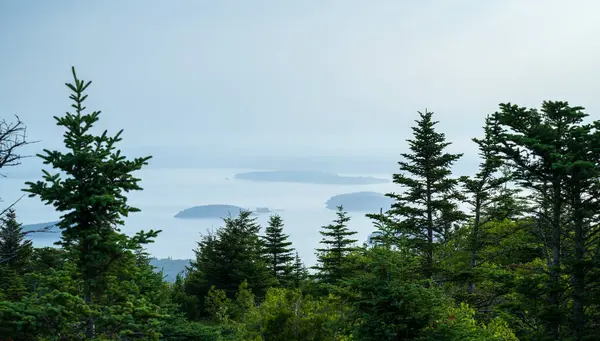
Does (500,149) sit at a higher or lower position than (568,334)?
higher

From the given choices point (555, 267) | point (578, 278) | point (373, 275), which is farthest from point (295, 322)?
point (578, 278)

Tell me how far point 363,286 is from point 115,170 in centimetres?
769

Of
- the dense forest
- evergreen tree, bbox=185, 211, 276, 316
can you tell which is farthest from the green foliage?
evergreen tree, bbox=185, 211, 276, 316

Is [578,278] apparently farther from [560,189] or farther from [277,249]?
[277,249]

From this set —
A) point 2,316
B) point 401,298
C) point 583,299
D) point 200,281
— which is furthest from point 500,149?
point 200,281

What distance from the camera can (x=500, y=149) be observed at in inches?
657

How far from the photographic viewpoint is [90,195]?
36.7 ft

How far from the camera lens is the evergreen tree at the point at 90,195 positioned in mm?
10875

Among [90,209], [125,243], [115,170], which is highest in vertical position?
[115,170]

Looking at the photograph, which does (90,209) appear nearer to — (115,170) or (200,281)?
(115,170)

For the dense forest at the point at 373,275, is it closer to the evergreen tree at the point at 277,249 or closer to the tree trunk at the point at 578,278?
the tree trunk at the point at 578,278

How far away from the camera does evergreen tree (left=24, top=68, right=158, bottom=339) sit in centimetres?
1088

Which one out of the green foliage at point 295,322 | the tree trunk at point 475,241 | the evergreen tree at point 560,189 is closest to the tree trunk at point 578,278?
the evergreen tree at point 560,189

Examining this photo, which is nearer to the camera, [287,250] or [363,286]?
[363,286]
